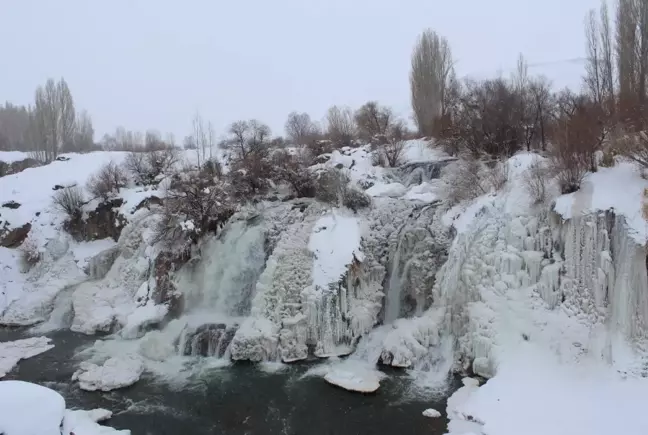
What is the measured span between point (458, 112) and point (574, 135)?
9091 mm

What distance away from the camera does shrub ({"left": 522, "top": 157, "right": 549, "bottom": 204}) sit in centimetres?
1262

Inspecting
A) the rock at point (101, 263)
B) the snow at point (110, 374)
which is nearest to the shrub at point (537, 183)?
the snow at point (110, 374)

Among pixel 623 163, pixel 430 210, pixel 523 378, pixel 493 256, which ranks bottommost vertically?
pixel 523 378

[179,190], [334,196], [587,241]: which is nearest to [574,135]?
[587,241]

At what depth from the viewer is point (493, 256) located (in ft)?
40.2

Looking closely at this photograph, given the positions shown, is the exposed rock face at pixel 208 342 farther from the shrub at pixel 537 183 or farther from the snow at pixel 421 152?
the snow at pixel 421 152

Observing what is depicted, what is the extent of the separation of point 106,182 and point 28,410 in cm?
1883

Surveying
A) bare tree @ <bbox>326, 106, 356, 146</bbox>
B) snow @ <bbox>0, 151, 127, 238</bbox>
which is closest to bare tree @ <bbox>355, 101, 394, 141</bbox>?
bare tree @ <bbox>326, 106, 356, 146</bbox>

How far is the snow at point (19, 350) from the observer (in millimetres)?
13305

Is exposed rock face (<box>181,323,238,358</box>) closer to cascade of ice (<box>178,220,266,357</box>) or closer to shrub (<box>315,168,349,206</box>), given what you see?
cascade of ice (<box>178,220,266,357</box>)

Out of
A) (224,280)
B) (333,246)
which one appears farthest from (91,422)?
(333,246)

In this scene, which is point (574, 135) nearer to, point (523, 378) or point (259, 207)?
point (523, 378)

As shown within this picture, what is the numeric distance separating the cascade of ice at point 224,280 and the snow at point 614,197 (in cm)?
994

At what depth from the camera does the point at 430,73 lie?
1101 inches
